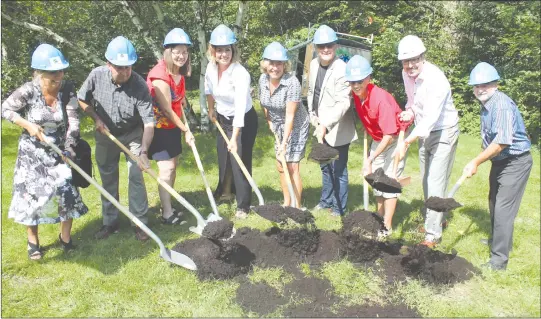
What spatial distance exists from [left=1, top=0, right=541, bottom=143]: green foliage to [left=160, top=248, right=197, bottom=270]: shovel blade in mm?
6243

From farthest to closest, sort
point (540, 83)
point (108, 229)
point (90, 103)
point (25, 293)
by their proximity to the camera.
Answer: point (540, 83), point (108, 229), point (90, 103), point (25, 293)

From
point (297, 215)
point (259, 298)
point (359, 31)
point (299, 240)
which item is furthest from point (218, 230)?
point (359, 31)

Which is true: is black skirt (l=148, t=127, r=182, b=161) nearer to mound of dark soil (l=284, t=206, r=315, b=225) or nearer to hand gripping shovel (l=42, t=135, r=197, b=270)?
hand gripping shovel (l=42, t=135, r=197, b=270)

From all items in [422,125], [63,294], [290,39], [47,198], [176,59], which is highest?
[290,39]

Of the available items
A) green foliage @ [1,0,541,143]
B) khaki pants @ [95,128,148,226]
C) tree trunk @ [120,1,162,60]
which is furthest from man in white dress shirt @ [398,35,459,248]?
tree trunk @ [120,1,162,60]

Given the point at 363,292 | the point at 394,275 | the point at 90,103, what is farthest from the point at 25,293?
the point at 394,275

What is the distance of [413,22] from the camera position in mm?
14016

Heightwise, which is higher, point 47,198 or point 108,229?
point 47,198

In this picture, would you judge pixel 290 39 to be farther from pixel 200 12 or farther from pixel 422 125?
pixel 422 125

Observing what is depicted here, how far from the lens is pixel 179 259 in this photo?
396cm

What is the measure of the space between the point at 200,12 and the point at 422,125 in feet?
20.7

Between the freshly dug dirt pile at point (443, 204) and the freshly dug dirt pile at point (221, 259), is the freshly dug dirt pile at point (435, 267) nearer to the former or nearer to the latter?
the freshly dug dirt pile at point (443, 204)

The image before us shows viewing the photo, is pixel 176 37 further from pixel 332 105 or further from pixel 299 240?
pixel 299 240

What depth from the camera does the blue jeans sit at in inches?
210
